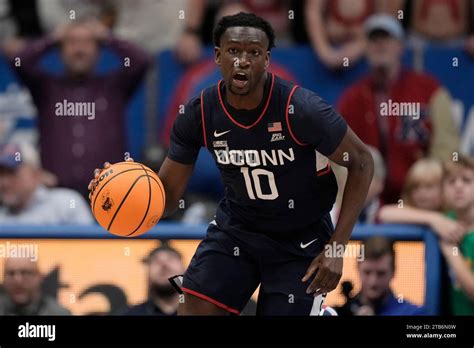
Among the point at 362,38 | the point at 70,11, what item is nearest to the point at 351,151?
the point at 362,38

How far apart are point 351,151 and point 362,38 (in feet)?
11.2

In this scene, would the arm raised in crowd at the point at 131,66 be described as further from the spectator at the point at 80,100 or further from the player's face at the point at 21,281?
the player's face at the point at 21,281

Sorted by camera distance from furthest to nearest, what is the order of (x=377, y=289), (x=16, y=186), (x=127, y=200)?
(x=16, y=186) < (x=377, y=289) < (x=127, y=200)

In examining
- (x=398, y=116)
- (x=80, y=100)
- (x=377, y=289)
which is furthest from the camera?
(x=80, y=100)

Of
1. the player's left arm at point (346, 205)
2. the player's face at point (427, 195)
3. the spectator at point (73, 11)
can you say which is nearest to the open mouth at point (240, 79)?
the player's left arm at point (346, 205)

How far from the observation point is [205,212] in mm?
8711

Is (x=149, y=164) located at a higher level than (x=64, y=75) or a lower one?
lower

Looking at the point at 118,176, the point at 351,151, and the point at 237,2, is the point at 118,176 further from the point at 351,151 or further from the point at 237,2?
the point at 237,2

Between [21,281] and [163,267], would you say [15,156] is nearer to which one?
[21,281]

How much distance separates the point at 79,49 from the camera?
9461 millimetres

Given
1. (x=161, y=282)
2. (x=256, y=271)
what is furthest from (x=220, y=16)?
(x=256, y=271)

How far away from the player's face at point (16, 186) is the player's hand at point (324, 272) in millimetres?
3230

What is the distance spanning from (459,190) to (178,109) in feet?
7.67

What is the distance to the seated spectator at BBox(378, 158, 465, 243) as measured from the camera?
26.1 feet
